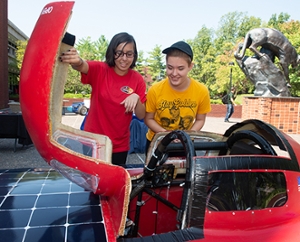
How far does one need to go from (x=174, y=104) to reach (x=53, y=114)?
1.28m

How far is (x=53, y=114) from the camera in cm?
154

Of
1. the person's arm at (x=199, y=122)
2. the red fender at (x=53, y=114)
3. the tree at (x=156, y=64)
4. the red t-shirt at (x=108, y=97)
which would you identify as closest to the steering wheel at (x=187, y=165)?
the red fender at (x=53, y=114)

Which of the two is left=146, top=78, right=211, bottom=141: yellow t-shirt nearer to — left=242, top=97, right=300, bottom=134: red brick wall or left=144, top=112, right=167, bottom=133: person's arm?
left=144, top=112, right=167, bottom=133: person's arm

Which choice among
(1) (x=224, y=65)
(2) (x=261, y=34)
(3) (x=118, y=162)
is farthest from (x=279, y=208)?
(1) (x=224, y=65)

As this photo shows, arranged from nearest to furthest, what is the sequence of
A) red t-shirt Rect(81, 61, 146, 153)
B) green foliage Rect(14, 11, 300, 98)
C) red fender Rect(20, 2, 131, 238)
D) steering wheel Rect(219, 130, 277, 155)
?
red fender Rect(20, 2, 131, 238), steering wheel Rect(219, 130, 277, 155), red t-shirt Rect(81, 61, 146, 153), green foliage Rect(14, 11, 300, 98)

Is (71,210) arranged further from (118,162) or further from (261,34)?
(261,34)

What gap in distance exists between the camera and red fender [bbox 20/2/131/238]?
1395mm

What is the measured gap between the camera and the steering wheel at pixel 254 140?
2005 millimetres

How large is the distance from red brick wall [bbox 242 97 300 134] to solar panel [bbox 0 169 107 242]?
10884mm

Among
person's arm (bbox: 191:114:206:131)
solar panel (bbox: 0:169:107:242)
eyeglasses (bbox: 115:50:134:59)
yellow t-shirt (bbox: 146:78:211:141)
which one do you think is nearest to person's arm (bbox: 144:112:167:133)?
yellow t-shirt (bbox: 146:78:211:141)

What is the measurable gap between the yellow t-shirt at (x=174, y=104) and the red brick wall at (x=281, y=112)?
389 inches

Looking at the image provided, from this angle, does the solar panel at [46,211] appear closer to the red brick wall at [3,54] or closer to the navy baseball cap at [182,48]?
the navy baseball cap at [182,48]

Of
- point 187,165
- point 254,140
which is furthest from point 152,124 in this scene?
point 187,165

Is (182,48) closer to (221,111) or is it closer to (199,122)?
(199,122)
